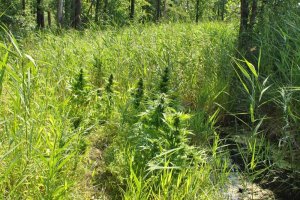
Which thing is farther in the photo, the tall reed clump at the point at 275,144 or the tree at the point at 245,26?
the tree at the point at 245,26

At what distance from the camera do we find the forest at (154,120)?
77.0 inches

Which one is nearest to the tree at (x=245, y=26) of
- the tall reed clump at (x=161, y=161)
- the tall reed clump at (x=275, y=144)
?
the tall reed clump at (x=275, y=144)

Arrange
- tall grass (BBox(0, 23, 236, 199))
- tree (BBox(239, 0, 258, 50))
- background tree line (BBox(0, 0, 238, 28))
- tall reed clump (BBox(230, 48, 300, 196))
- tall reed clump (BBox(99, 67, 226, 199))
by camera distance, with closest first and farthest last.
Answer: tall grass (BBox(0, 23, 236, 199))
tall reed clump (BBox(99, 67, 226, 199))
tall reed clump (BBox(230, 48, 300, 196))
tree (BBox(239, 0, 258, 50))
background tree line (BBox(0, 0, 238, 28))

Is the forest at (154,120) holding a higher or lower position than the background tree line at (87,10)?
lower

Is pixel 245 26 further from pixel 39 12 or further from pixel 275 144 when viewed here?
pixel 39 12

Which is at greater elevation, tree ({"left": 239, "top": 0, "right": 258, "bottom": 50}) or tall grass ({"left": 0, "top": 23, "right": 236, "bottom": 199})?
tree ({"left": 239, "top": 0, "right": 258, "bottom": 50})

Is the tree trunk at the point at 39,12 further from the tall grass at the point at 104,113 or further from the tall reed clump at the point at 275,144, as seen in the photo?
the tall reed clump at the point at 275,144

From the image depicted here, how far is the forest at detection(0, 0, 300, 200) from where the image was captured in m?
1.96

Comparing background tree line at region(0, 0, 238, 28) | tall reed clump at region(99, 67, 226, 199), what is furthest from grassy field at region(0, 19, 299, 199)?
background tree line at region(0, 0, 238, 28)

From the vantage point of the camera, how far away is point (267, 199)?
2.38m

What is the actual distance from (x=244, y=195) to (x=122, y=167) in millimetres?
914

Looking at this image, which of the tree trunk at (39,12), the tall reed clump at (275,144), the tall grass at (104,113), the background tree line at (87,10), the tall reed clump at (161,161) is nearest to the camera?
the tall grass at (104,113)

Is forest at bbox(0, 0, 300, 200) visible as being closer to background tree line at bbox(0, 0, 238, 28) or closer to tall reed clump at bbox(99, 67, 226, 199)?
tall reed clump at bbox(99, 67, 226, 199)

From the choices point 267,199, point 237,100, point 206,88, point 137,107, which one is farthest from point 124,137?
point 237,100
